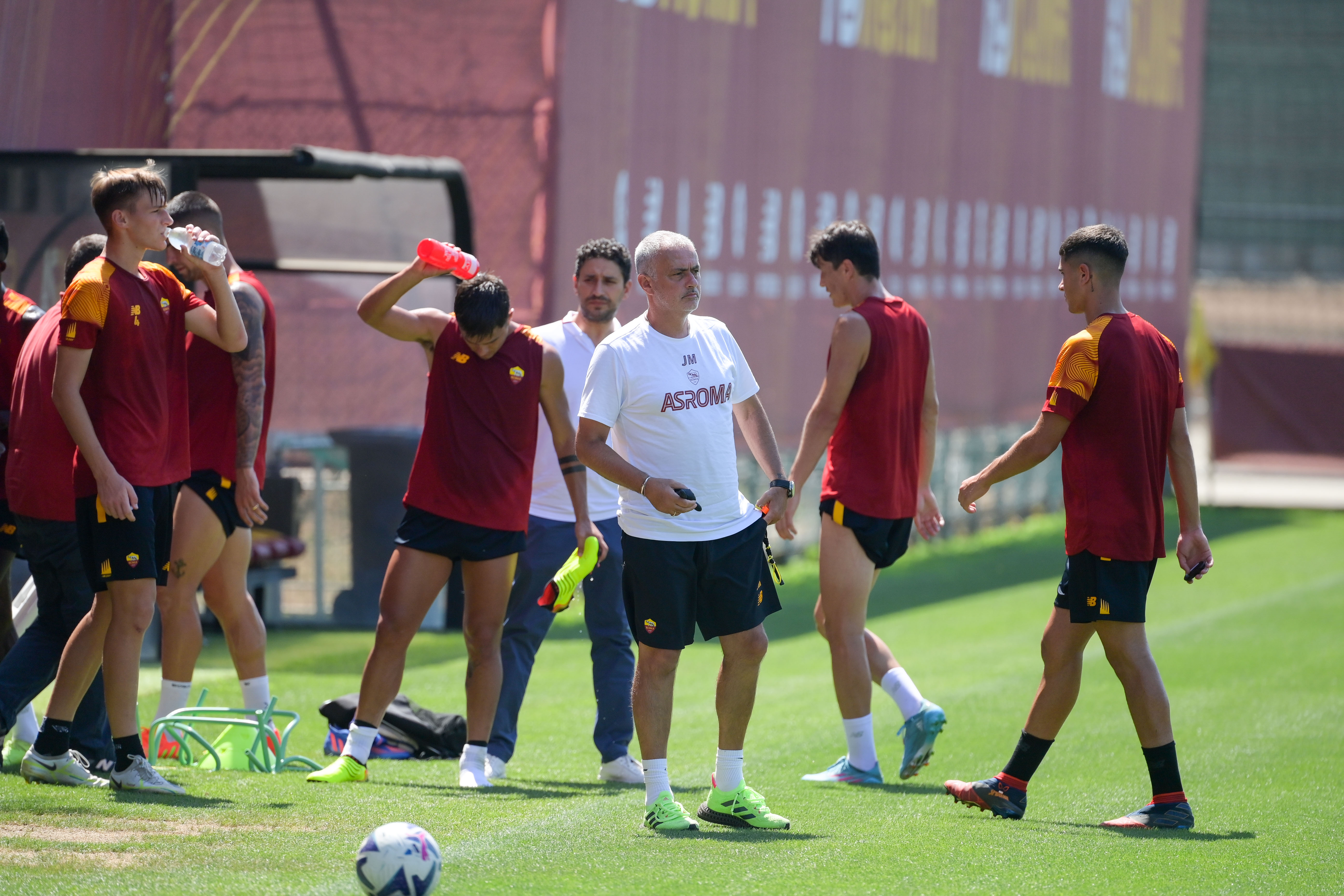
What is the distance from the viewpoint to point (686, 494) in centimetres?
500

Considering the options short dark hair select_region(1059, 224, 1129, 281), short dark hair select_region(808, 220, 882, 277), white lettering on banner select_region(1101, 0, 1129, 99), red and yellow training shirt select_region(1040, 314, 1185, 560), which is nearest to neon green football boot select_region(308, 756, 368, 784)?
short dark hair select_region(808, 220, 882, 277)

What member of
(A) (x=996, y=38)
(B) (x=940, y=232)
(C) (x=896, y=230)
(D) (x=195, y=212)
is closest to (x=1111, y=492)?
(D) (x=195, y=212)

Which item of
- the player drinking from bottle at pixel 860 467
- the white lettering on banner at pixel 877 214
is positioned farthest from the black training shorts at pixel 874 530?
the white lettering on banner at pixel 877 214

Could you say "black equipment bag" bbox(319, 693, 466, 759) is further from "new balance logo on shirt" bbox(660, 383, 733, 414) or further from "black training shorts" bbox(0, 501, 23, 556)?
"new balance logo on shirt" bbox(660, 383, 733, 414)

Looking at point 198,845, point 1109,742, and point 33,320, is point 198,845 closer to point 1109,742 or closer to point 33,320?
point 33,320

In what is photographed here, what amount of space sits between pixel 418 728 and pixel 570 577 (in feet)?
5.92

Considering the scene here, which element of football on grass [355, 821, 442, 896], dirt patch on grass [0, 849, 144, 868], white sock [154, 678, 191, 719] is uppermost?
football on grass [355, 821, 442, 896]

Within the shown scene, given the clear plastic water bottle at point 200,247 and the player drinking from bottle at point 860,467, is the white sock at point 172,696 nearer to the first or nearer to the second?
the clear plastic water bottle at point 200,247

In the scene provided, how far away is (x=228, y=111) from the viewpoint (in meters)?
11.8

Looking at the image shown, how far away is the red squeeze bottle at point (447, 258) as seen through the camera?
5926 millimetres

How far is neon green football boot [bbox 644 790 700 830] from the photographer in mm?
5238

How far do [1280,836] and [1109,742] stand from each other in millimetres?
2044

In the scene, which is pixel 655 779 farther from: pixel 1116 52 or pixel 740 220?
pixel 1116 52

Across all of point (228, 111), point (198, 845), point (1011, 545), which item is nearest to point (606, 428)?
point (198, 845)
